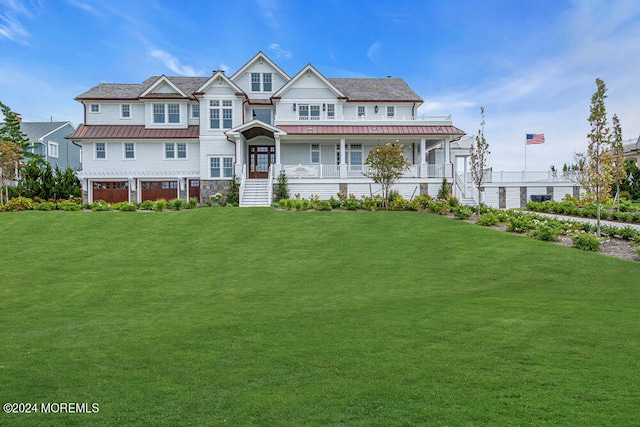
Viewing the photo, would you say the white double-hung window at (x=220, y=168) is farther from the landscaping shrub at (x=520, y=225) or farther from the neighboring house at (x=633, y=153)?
the neighboring house at (x=633, y=153)

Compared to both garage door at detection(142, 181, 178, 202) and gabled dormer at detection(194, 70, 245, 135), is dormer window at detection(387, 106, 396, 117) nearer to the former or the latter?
gabled dormer at detection(194, 70, 245, 135)

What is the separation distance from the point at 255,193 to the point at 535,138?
21878 millimetres

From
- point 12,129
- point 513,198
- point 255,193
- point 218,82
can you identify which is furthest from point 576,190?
point 12,129

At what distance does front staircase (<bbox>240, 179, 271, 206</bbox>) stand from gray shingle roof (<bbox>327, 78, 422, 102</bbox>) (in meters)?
10.9

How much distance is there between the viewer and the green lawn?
4750 mm

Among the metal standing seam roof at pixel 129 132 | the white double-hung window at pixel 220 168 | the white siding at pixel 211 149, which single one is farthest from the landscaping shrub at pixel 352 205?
the metal standing seam roof at pixel 129 132

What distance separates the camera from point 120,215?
21.2 metres

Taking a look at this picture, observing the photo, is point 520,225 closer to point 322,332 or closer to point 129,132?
point 322,332

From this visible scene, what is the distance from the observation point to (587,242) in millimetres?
15359

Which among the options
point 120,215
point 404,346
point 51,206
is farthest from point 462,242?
point 51,206

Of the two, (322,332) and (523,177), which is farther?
(523,177)

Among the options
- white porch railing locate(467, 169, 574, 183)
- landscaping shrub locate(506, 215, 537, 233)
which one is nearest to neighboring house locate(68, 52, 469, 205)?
white porch railing locate(467, 169, 574, 183)

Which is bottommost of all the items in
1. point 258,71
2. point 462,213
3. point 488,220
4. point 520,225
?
point 520,225

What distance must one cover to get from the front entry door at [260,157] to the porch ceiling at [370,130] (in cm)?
301
